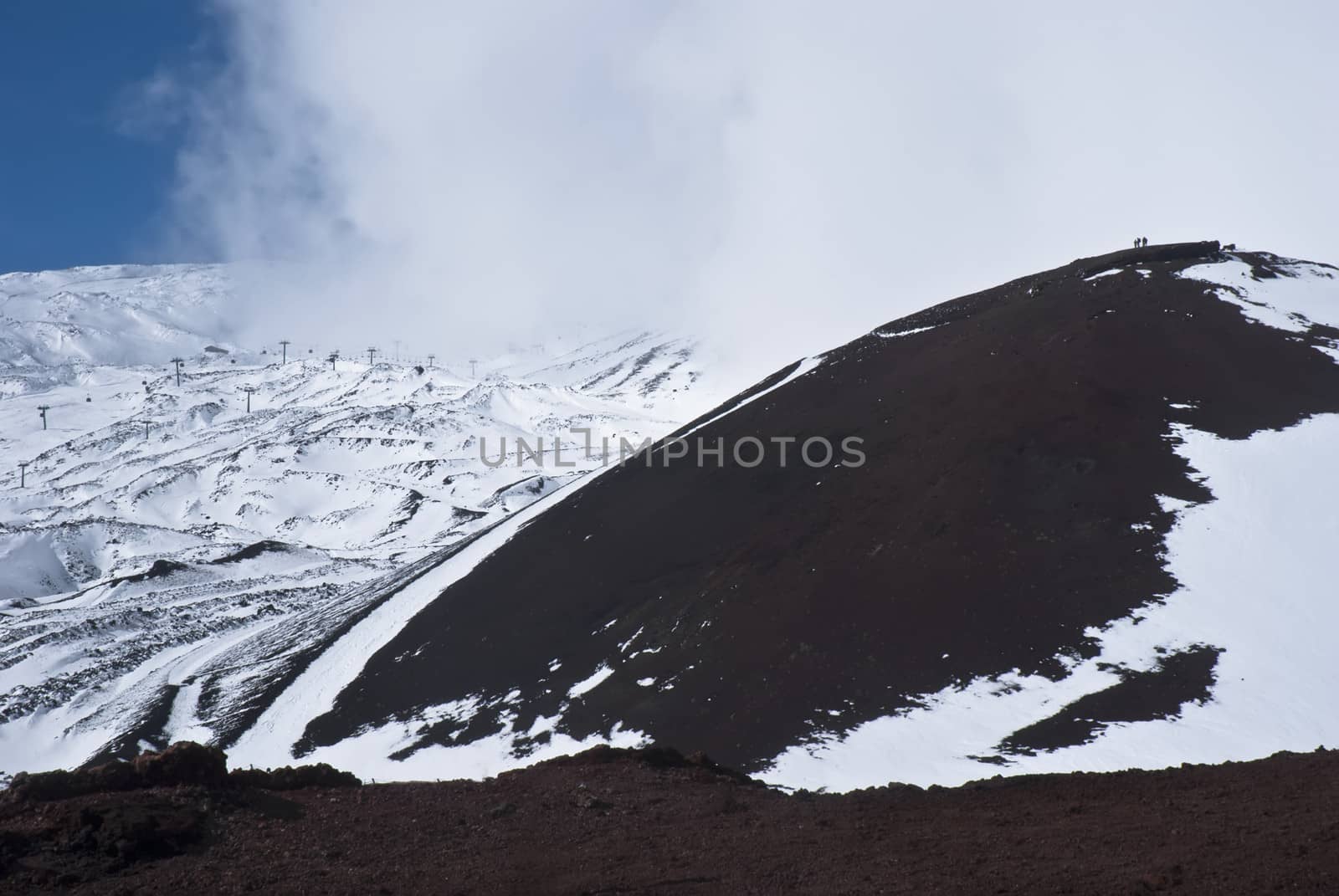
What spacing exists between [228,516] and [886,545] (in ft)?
298

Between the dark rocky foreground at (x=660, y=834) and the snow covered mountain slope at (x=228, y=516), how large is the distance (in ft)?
85.5

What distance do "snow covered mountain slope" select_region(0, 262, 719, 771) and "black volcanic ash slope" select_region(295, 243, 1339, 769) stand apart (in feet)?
37.6

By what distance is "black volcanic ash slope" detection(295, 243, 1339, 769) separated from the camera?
27359 mm

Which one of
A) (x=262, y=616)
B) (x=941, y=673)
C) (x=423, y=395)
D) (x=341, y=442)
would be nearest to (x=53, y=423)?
(x=423, y=395)

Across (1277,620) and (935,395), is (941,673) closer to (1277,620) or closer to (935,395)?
(1277,620)

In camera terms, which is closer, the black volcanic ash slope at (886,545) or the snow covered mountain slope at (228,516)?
the black volcanic ash slope at (886,545)

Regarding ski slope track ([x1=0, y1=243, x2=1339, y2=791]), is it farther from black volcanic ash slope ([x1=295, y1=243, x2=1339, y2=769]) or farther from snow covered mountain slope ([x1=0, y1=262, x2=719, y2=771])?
snow covered mountain slope ([x1=0, y1=262, x2=719, y2=771])

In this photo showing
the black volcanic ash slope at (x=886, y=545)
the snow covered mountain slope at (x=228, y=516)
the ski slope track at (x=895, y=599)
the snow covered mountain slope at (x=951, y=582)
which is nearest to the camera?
the snow covered mountain slope at (x=951, y=582)

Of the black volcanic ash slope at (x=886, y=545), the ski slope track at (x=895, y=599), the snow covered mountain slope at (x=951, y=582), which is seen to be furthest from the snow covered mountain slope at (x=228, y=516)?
the black volcanic ash slope at (x=886, y=545)

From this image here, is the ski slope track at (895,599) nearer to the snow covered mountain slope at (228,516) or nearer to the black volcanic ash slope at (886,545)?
the black volcanic ash slope at (886,545)

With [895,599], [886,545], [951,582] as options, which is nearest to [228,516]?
[886,545]

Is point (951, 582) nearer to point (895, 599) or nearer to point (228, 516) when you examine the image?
point (895, 599)

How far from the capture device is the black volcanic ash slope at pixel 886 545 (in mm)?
27359

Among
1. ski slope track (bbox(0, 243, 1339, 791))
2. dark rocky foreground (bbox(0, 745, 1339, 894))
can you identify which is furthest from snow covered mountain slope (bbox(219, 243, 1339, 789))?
dark rocky foreground (bbox(0, 745, 1339, 894))
